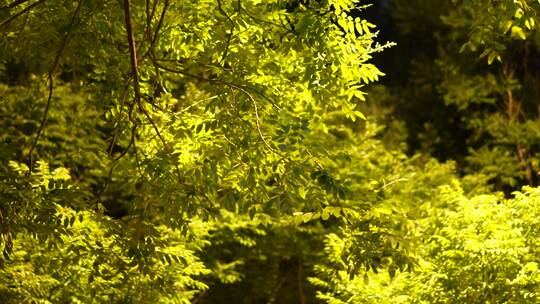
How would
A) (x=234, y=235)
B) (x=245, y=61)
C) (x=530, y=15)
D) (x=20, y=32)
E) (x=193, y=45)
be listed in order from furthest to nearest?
(x=234, y=235) → (x=20, y=32) → (x=193, y=45) → (x=245, y=61) → (x=530, y=15)

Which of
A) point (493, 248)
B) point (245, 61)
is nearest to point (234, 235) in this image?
point (493, 248)

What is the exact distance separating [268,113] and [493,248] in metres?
2.65

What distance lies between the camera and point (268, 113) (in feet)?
17.0

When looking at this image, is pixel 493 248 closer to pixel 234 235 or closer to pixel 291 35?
pixel 291 35

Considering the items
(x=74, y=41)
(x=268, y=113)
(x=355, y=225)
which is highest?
(x=74, y=41)

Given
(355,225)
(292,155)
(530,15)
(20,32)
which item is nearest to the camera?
(530,15)

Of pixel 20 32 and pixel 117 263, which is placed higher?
pixel 20 32

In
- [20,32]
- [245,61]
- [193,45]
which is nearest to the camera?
[245,61]

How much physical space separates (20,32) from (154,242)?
251 centimetres

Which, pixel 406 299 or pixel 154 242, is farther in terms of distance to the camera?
pixel 406 299

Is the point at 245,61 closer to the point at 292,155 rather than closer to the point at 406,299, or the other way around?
the point at 292,155

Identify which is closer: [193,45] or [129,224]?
[129,224]

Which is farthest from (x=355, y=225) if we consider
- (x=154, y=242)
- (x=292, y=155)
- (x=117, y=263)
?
(x=117, y=263)

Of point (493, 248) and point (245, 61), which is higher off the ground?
point (245, 61)
